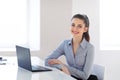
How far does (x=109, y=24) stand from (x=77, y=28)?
2.00 metres

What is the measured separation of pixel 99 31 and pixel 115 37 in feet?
1.49

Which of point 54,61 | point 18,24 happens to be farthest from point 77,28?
point 18,24

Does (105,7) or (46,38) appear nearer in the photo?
(46,38)

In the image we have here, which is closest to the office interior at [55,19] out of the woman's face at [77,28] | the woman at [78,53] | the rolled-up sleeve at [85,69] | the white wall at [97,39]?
the white wall at [97,39]

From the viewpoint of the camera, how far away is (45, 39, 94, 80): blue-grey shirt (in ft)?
8.96

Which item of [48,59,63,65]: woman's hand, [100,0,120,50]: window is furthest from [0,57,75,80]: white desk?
[100,0,120,50]: window

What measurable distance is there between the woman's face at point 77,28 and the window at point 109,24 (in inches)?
72.3

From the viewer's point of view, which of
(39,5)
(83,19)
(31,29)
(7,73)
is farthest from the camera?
(31,29)

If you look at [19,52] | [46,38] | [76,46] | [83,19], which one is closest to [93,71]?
[76,46]

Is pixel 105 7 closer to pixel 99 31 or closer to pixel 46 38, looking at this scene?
pixel 99 31

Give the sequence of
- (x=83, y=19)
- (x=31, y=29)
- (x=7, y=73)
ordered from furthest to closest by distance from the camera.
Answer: (x=31, y=29), (x=83, y=19), (x=7, y=73)

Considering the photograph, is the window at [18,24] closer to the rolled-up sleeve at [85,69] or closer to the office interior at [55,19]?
the office interior at [55,19]

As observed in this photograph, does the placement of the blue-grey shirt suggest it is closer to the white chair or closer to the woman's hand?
the woman's hand

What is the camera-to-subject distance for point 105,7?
4719 mm
